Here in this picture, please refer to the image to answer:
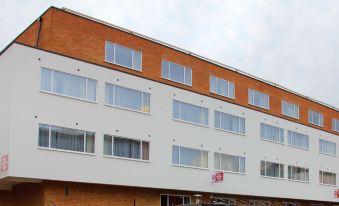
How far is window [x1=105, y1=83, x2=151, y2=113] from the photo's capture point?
1315 inches

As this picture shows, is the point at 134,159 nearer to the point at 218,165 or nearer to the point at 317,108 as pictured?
the point at 218,165

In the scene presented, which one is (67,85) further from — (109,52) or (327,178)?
(327,178)

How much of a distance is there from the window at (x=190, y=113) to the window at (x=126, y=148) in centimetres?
386

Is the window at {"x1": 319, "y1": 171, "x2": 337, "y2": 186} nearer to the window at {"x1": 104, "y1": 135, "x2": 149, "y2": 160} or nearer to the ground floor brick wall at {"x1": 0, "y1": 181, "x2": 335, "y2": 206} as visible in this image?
the ground floor brick wall at {"x1": 0, "y1": 181, "x2": 335, "y2": 206}

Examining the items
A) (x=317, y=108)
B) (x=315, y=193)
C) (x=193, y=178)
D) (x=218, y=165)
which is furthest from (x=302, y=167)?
(x=193, y=178)

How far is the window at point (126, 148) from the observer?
107 ft

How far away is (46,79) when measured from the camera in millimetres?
30266

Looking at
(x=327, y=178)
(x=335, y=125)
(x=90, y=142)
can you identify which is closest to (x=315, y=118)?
(x=335, y=125)

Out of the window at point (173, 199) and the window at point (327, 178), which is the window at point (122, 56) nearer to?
the window at point (173, 199)

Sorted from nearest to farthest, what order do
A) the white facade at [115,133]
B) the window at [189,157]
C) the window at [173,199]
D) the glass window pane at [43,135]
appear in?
1. the white facade at [115,133]
2. the glass window pane at [43,135]
3. the window at [173,199]
4. the window at [189,157]

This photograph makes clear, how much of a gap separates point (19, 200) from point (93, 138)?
5291 mm

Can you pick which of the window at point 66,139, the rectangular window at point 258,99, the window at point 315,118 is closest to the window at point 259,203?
the rectangular window at point 258,99

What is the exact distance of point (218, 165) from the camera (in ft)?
133

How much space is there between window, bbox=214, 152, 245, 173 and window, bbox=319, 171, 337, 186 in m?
13.6
